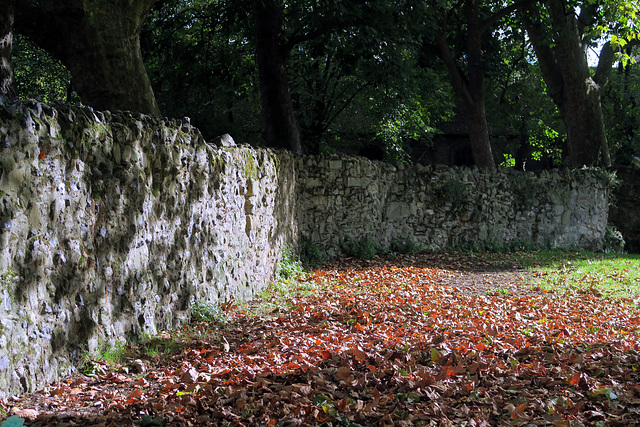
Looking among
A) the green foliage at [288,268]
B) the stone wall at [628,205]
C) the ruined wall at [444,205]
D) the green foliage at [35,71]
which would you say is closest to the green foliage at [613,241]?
the ruined wall at [444,205]

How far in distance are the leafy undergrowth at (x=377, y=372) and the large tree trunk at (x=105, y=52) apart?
10.7 feet

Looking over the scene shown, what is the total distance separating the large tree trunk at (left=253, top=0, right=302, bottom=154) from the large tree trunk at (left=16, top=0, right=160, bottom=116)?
4556 millimetres

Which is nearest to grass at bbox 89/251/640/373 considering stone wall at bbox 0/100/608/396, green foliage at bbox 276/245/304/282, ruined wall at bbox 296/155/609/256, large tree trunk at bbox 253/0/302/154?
green foliage at bbox 276/245/304/282

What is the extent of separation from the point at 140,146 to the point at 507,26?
15131mm

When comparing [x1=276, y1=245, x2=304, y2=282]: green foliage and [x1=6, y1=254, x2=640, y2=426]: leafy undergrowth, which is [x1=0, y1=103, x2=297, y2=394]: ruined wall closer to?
[x1=6, y1=254, x2=640, y2=426]: leafy undergrowth

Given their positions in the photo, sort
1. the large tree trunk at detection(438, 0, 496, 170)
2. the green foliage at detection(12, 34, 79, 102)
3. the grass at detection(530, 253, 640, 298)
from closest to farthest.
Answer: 1. the grass at detection(530, 253, 640, 298)
2. the large tree trunk at detection(438, 0, 496, 170)
3. the green foliage at detection(12, 34, 79, 102)

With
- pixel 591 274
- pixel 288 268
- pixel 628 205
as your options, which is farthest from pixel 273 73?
pixel 628 205

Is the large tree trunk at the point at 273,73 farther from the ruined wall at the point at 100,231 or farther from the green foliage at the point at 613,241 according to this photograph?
the green foliage at the point at 613,241

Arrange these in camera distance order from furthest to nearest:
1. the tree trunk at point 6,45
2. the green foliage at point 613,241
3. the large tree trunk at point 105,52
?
the green foliage at point 613,241, the large tree trunk at point 105,52, the tree trunk at point 6,45

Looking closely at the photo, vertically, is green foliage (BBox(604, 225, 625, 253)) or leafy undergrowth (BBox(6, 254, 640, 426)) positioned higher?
green foliage (BBox(604, 225, 625, 253))

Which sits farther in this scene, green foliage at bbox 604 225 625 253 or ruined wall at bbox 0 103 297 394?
green foliage at bbox 604 225 625 253

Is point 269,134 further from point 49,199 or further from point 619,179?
point 619,179

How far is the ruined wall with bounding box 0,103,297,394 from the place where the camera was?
11.9 ft

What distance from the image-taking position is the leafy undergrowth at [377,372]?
3465 millimetres
